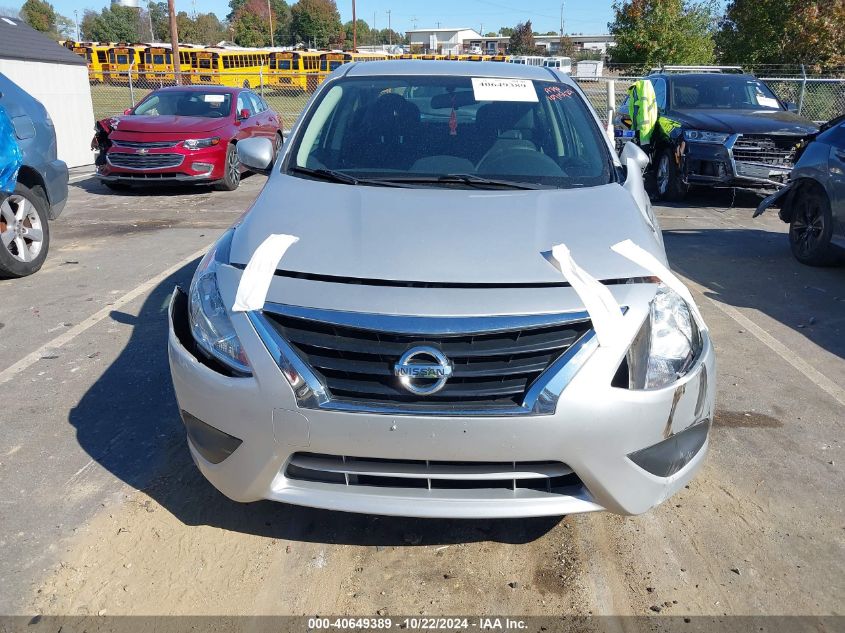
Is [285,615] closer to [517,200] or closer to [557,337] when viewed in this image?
[557,337]

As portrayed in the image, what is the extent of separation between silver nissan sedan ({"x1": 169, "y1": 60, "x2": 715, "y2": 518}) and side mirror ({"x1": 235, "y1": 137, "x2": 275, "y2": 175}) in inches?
46.8

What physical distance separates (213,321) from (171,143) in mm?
9061

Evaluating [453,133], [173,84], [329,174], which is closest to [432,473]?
[329,174]

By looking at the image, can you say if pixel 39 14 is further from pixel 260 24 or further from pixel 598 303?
pixel 598 303

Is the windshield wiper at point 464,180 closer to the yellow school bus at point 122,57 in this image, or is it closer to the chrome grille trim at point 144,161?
the chrome grille trim at point 144,161

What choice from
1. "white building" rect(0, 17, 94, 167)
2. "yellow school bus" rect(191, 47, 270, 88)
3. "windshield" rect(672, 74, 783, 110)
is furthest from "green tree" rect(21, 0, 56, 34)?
"windshield" rect(672, 74, 783, 110)

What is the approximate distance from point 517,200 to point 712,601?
5.64 feet

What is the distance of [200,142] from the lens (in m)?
10.9

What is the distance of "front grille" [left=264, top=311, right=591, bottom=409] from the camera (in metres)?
2.33

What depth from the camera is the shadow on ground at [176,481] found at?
2.92 metres

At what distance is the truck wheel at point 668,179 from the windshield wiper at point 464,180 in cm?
762

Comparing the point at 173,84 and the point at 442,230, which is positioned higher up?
Answer: the point at 173,84

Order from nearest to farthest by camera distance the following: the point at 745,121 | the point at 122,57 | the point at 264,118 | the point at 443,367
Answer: the point at 443,367 < the point at 745,121 < the point at 264,118 < the point at 122,57

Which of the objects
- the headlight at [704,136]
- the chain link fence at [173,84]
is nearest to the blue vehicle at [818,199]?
the headlight at [704,136]
